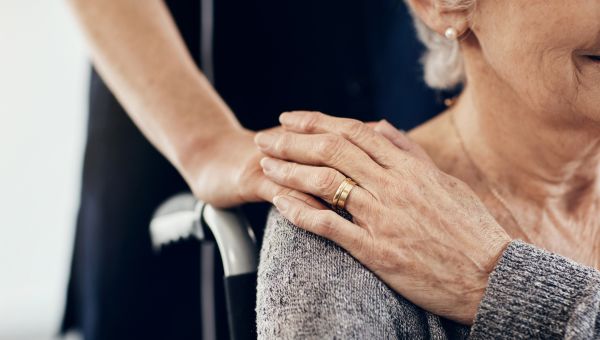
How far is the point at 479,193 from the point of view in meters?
1.08

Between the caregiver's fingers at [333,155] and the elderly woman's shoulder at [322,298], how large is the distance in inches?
3.7

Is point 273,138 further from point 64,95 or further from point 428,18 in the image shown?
point 64,95

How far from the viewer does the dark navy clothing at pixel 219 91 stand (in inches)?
52.5

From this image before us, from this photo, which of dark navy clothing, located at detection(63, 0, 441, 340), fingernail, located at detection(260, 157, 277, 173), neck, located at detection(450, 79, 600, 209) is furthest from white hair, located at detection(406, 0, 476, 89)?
fingernail, located at detection(260, 157, 277, 173)

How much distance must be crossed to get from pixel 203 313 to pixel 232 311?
52 centimetres

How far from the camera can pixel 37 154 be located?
2717mm

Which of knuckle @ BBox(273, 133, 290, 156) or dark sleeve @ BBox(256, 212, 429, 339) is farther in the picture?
knuckle @ BBox(273, 133, 290, 156)

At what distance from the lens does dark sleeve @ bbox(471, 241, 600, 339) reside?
0.78m

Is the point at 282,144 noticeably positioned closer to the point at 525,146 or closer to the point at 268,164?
the point at 268,164

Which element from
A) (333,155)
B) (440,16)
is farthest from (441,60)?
(333,155)

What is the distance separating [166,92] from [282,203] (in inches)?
15.6

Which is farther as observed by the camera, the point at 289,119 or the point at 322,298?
the point at 289,119

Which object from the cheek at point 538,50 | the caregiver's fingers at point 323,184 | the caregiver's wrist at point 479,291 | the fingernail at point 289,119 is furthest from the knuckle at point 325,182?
the cheek at point 538,50

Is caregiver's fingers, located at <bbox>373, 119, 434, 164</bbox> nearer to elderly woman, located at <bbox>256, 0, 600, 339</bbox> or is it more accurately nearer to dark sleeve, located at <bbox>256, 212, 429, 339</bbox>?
elderly woman, located at <bbox>256, 0, 600, 339</bbox>
